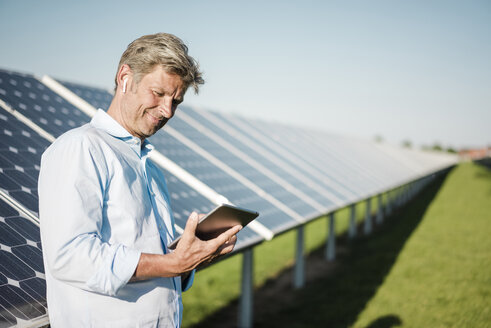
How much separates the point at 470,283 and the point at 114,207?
857 centimetres

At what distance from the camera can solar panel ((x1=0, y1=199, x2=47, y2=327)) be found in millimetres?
Result: 1971

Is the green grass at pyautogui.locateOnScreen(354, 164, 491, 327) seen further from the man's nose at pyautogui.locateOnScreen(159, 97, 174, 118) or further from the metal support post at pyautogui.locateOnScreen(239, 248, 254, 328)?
the man's nose at pyautogui.locateOnScreen(159, 97, 174, 118)

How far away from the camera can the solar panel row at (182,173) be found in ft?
7.52

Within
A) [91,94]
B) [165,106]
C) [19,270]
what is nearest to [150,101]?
[165,106]

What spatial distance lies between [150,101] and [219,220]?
0.70 m

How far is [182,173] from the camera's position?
15.0ft

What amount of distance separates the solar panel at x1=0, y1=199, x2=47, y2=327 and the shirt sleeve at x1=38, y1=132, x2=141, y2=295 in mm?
427

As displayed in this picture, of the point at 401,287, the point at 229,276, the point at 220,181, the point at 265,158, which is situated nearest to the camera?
the point at 220,181

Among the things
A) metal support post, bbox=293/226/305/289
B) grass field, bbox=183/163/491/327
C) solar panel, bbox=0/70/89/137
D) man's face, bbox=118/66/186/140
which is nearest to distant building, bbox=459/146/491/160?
grass field, bbox=183/163/491/327

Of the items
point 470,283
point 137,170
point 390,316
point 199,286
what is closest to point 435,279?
point 470,283

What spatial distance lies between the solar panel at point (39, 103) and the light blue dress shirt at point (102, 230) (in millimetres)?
1858

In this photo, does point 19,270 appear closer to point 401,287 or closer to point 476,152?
point 401,287

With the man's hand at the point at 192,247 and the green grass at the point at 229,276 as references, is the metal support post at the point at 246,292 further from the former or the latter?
the man's hand at the point at 192,247

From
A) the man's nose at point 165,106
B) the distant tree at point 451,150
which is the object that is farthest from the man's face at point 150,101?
the distant tree at point 451,150
